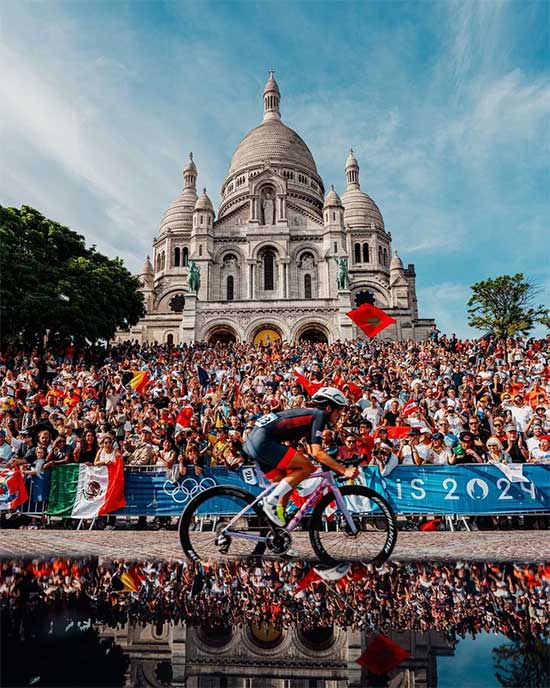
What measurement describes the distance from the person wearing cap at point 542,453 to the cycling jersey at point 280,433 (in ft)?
20.3

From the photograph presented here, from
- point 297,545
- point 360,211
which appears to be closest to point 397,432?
point 297,545

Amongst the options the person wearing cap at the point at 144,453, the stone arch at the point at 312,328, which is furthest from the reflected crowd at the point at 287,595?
the stone arch at the point at 312,328

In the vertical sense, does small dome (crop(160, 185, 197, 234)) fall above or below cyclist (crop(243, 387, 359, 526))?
above

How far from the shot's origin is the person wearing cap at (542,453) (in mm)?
9289

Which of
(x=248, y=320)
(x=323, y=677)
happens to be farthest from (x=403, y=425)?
(x=248, y=320)

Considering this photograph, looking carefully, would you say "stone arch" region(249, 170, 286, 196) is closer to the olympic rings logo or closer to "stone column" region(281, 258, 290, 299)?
"stone column" region(281, 258, 290, 299)

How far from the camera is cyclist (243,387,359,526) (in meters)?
4.91

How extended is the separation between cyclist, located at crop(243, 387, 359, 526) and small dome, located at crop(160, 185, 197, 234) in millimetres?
58275

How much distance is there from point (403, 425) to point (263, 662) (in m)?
9.20

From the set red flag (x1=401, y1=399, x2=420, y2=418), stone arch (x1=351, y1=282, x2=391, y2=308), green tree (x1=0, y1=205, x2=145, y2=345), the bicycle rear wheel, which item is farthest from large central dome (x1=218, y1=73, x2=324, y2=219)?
the bicycle rear wheel

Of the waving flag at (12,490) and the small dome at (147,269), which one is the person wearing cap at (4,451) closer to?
the waving flag at (12,490)

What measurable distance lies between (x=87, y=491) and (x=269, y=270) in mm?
40930

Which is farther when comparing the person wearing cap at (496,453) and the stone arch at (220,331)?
the stone arch at (220,331)

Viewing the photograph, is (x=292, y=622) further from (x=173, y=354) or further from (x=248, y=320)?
(x=248, y=320)
